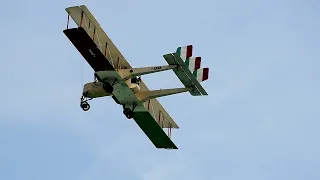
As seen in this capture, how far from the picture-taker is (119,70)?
3925 inches

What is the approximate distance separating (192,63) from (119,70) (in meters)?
5.62

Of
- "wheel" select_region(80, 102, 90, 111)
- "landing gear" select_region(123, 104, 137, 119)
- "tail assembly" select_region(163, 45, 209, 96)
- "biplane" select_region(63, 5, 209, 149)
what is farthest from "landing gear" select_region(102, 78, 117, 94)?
"tail assembly" select_region(163, 45, 209, 96)

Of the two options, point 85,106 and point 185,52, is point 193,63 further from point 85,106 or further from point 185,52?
point 85,106

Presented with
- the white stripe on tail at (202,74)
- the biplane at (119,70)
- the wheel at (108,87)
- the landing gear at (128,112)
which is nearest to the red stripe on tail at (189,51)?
the biplane at (119,70)

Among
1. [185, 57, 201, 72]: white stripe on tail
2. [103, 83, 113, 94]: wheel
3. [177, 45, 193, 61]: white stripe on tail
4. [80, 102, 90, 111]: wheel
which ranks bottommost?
[80, 102, 90, 111]: wheel

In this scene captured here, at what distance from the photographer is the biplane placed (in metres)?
97.6

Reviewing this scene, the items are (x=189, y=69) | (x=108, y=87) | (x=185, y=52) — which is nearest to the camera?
(x=185, y=52)

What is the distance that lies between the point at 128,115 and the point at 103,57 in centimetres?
602

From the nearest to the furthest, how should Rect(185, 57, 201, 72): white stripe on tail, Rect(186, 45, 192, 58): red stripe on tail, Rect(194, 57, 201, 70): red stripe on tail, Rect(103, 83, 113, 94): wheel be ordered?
Rect(186, 45, 192, 58): red stripe on tail, Rect(185, 57, 201, 72): white stripe on tail, Rect(194, 57, 201, 70): red stripe on tail, Rect(103, 83, 113, 94): wheel

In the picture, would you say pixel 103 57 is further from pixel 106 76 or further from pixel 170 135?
pixel 170 135

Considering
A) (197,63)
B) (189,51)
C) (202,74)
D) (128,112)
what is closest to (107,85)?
(128,112)

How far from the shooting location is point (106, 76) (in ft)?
325

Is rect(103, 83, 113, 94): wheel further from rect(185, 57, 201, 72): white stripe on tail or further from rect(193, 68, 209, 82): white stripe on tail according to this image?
rect(193, 68, 209, 82): white stripe on tail

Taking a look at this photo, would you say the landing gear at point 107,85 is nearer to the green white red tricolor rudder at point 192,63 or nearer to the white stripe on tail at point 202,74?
the green white red tricolor rudder at point 192,63
